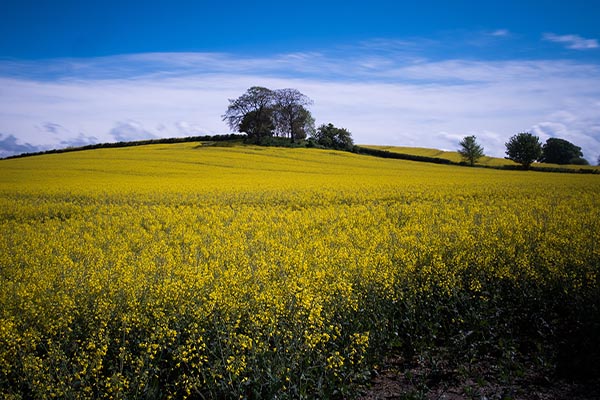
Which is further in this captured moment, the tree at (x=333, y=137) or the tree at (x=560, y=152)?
the tree at (x=560, y=152)

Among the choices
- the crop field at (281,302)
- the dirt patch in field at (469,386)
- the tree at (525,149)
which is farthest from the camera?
the tree at (525,149)

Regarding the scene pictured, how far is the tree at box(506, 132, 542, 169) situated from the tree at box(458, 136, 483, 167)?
14.1 feet

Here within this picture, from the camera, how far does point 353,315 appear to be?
253 inches

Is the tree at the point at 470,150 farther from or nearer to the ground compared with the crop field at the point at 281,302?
farther from the ground

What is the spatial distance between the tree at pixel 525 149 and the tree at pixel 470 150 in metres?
4.31

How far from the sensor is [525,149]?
5994cm

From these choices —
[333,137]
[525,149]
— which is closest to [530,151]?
[525,149]

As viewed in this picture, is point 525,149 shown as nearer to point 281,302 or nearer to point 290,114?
point 290,114

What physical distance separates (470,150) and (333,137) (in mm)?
22267

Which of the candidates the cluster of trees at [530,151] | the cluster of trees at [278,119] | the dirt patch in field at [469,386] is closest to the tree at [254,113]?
the cluster of trees at [278,119]

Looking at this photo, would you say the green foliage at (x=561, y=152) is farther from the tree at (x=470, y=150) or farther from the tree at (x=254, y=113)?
the tree at (x=254, y=113)

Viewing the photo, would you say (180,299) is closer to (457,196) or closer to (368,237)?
(368,237)

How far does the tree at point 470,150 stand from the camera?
6519 centimetres

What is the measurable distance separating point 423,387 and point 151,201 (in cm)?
1516
